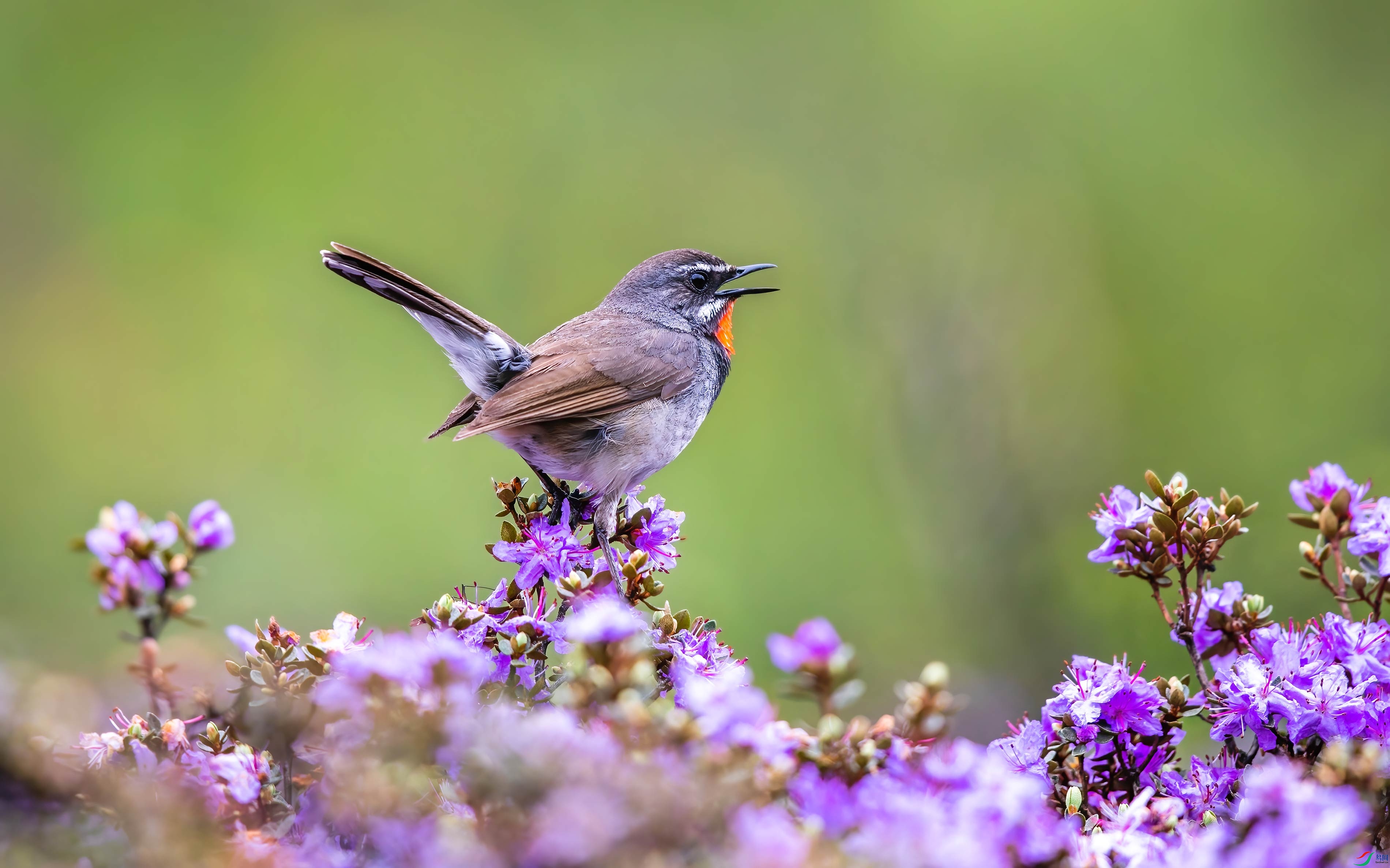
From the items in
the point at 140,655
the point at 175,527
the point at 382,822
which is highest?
the point at 175,527

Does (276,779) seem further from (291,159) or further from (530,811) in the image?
(291,159)

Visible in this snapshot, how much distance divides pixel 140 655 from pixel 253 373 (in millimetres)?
6292

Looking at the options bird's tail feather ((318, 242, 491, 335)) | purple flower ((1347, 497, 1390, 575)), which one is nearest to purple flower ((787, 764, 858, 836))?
purple flower ((1347, 497, 1390, 575))

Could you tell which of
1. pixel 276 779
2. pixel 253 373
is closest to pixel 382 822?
pixel 276 779

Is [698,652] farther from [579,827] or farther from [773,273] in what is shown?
[773,273]

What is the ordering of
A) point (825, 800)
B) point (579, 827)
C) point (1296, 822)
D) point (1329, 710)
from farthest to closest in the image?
point (1329, 710)
point (825, 800)
point (1296, 822)
point (579, 827)

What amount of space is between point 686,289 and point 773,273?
10.6 feet

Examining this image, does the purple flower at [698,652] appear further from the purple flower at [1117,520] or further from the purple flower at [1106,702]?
the purple flower at [1117,520]

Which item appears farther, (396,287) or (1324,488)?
(396,287)

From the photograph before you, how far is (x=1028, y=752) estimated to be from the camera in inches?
87.8

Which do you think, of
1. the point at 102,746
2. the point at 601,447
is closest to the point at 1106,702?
the point at 102,746

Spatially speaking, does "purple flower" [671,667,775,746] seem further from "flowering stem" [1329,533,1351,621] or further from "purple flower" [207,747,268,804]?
"flowering stem" [1329,533,1351,621]

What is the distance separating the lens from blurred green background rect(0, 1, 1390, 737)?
22.0 ft

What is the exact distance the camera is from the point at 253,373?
7.95m
